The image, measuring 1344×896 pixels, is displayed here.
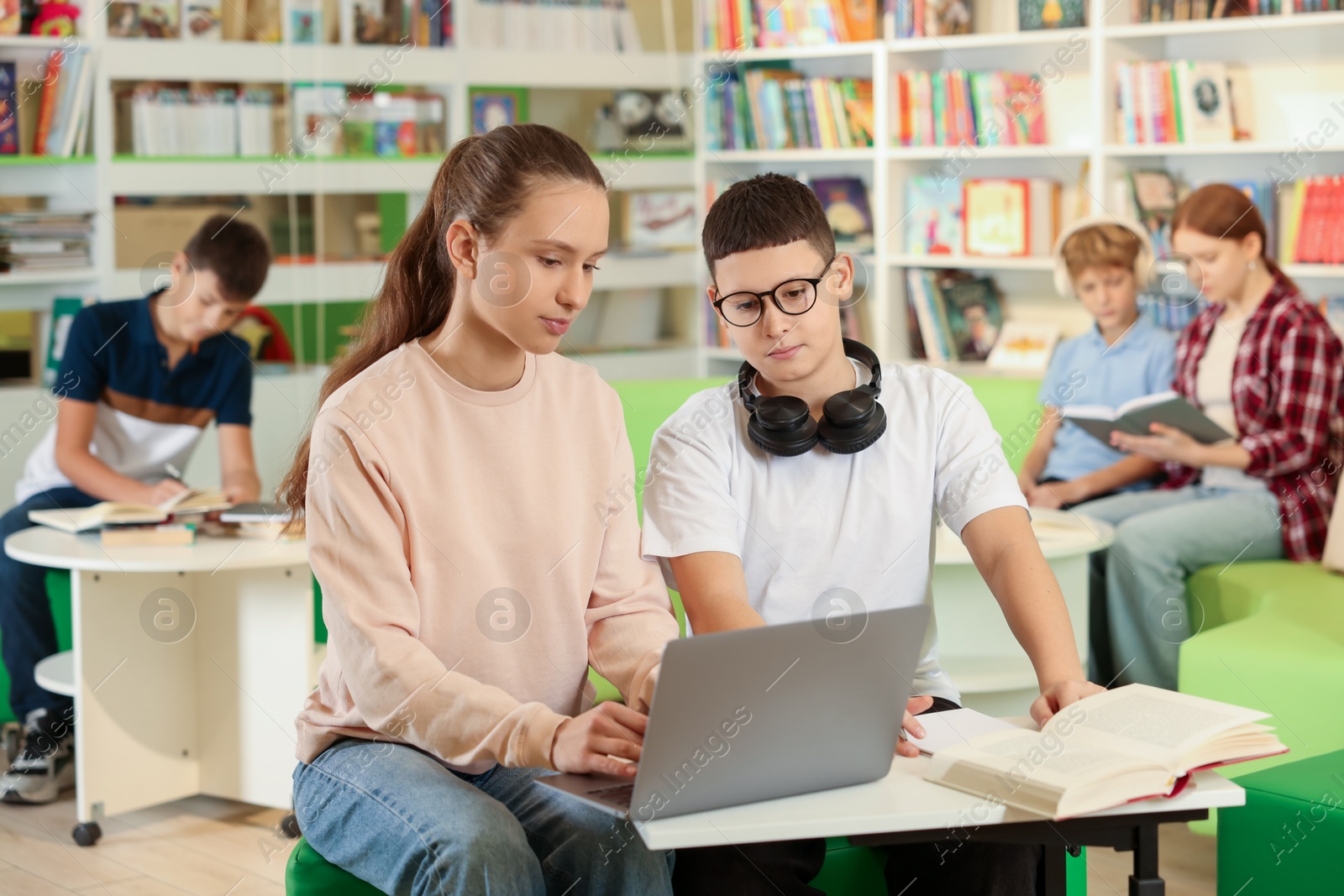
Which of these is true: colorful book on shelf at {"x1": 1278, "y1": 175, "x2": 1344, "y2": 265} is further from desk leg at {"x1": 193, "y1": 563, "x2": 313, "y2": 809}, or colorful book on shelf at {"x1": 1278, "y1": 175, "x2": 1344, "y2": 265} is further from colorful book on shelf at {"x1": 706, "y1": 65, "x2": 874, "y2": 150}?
desk leg at {"x1": 193, "y1": 563, "x2": 313, "y2": 809}

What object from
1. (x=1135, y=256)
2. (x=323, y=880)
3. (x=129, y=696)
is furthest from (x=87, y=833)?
(x=1135, y=256)

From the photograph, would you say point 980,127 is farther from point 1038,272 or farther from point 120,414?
point 120,414

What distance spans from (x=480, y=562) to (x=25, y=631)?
208 cm

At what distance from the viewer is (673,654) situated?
3.91ft

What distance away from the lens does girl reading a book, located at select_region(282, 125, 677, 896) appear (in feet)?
4.98

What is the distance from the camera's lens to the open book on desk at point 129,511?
296cm

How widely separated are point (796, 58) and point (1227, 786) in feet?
14.9

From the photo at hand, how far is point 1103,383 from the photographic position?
13.1 feet

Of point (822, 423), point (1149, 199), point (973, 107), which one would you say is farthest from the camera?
point (973, 107)

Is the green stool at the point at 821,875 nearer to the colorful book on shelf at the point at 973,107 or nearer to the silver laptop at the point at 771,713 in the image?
the silver laptop at the point at 771,713

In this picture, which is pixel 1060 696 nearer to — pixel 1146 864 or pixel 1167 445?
pixel 1146 864

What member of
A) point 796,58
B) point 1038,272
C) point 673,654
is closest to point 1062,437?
point 1038,272

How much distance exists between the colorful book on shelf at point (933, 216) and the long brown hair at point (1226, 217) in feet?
4.30

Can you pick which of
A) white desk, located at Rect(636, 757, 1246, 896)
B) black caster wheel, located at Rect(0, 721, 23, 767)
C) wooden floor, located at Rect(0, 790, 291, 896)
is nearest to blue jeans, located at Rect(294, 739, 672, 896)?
white desk, located at Rect(636, 757, 1246, 896)
